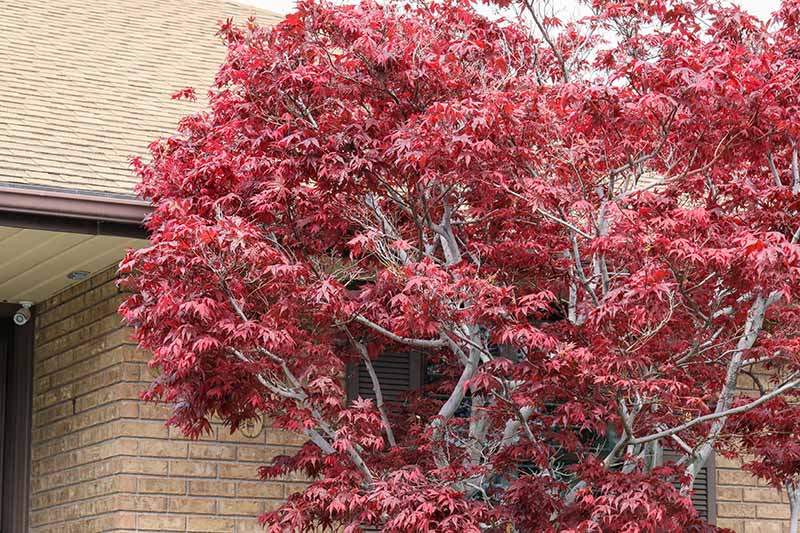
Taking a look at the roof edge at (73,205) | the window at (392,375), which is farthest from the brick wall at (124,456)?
the roof edge at (73,205)

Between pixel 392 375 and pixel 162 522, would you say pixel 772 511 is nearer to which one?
pixel 392 375

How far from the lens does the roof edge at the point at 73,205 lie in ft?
25.5

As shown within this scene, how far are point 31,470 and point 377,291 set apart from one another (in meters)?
4.35

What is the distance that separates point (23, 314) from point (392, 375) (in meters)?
3.13

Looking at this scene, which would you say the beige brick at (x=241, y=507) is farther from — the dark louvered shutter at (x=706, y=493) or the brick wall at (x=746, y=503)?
the brick wall at (x=746, y=503)

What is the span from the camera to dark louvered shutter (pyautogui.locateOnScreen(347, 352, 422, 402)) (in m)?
9.39

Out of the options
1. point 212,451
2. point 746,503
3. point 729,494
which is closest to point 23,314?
point 212,451

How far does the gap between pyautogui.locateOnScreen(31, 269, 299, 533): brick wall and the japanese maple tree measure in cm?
117

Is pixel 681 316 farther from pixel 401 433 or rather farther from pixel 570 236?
pixel 401 433

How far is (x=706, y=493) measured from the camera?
10.5m

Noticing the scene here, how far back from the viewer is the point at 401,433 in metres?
8.10

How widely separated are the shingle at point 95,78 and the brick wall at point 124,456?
37.8 inches

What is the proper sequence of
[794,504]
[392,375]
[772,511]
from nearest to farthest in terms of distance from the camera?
[794,504]
[392,375]
[772,511]

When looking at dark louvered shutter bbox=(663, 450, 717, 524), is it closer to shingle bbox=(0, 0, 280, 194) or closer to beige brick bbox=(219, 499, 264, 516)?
beige brick bbox=(219, 499, 264, 516)
